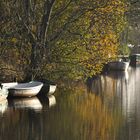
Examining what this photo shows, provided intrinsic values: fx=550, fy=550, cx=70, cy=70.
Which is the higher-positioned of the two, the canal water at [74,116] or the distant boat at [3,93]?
the distant boat at [3,93]

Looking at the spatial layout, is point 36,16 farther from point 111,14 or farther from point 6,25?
point 111,14

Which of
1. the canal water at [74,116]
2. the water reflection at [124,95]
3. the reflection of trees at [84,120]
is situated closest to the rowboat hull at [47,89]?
the canal water at [74,116]

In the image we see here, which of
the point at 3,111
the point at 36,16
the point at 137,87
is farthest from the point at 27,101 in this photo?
the point at 137,87

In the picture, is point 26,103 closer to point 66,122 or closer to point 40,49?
point 40,49

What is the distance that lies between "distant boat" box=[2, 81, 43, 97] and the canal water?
483mm

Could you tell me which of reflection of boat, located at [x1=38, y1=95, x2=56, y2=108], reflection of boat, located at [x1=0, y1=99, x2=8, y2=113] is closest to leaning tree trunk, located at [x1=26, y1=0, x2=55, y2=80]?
reflection of boat, located at [x1=38, y1=95, x2=56, y2=108]

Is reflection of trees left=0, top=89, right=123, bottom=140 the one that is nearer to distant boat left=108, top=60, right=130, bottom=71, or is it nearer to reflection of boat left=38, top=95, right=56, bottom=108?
reflection of boat left=38, top=95, right=56, bottom=108

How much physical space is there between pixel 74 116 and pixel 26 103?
5.48 m

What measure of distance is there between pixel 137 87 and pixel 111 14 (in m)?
11.7

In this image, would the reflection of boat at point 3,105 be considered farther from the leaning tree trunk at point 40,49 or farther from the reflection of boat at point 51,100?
the leaning tree trunk at point 40,49

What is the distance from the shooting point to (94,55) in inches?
1622

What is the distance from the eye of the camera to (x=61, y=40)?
1638 inches

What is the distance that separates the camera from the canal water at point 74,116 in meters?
26.5

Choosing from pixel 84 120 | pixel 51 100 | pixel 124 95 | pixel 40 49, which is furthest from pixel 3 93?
pixel 124 95
